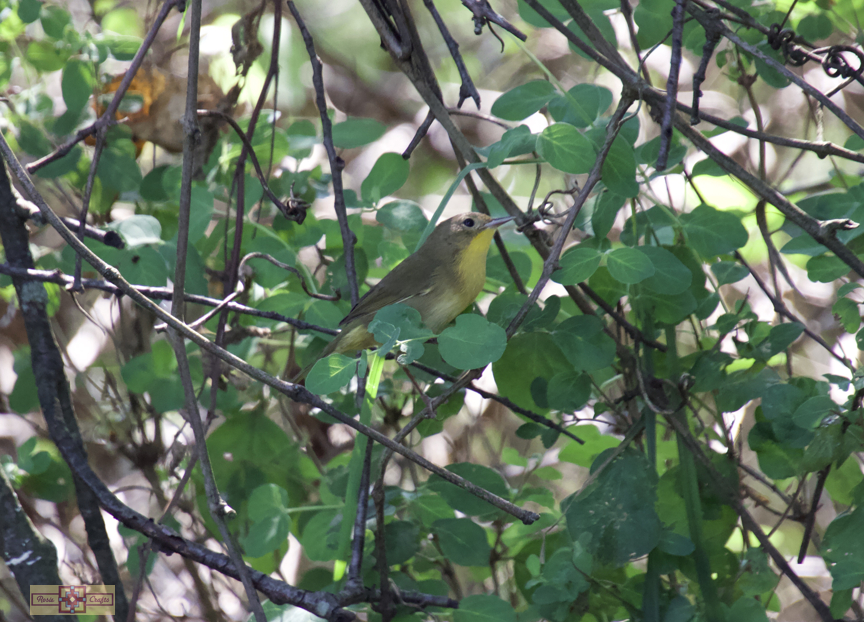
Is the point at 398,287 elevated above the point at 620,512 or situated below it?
above

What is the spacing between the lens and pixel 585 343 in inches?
66.5

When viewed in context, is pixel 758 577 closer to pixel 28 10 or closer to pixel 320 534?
pixel 320 534

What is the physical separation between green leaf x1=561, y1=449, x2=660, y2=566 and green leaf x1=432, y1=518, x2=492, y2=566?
0.28m

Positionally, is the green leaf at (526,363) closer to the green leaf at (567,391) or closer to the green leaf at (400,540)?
the green leaf at (567,391)

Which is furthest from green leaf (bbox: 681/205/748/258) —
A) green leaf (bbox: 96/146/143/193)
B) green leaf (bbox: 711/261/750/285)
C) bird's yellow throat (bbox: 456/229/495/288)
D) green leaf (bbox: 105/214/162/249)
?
green leaf (bbox: 96/146/143/193)

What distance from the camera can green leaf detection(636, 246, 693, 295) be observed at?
160cm

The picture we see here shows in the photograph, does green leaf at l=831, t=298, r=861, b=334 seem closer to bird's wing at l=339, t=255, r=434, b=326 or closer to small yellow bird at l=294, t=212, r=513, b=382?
small yellow bird at l=294, t=212, r=513, b=382

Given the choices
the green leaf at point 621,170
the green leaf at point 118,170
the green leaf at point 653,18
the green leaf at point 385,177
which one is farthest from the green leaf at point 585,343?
the green leaf at point 118,170

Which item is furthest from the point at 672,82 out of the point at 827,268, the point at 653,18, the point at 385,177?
the point at 385,177

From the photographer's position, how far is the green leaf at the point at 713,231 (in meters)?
1.72

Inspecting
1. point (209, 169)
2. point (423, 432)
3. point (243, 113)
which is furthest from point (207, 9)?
point (423, 432)

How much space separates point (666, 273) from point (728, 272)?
27cm

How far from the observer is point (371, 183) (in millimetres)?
2072

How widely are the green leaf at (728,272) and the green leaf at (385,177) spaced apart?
0.90 meters
